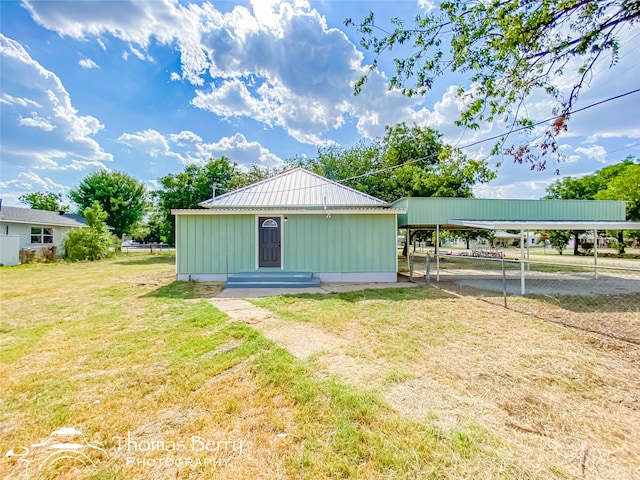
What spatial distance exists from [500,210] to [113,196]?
98.5 feet

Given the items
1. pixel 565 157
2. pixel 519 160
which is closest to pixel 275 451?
pixel 519 160

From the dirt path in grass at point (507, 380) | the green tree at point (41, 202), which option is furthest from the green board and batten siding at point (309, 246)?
the green tree at point (41, 202)

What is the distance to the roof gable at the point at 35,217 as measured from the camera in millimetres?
17234

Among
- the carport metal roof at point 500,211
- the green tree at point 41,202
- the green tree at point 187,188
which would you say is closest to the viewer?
the carport metal roof at point 500,211

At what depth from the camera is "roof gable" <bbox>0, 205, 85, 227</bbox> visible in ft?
56.5

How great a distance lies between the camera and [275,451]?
6.66ft

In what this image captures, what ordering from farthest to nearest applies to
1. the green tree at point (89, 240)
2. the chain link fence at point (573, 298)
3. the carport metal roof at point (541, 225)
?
the green tree at point (89, 240) < the carport metal roof at point (541, 225) < the chain link fence at point (573, 298)

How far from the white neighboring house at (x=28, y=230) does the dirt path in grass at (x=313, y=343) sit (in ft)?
58.5

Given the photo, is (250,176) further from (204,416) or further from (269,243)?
(204,416)

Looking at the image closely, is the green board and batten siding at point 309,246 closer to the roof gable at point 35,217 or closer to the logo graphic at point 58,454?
the logo graphic at point 58,454

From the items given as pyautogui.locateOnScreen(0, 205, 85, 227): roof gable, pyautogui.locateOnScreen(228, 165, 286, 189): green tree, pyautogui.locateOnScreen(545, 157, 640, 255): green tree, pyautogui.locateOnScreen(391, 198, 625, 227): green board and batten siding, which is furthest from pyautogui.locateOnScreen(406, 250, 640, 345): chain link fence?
pyautogui.locateOnScreen(0, 205, 85, 227): roof gable

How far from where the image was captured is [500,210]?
10.7 m

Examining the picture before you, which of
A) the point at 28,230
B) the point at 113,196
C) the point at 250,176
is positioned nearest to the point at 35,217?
the point at 28,230

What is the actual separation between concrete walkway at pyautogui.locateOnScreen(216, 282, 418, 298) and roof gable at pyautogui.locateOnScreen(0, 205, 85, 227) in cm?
1817
